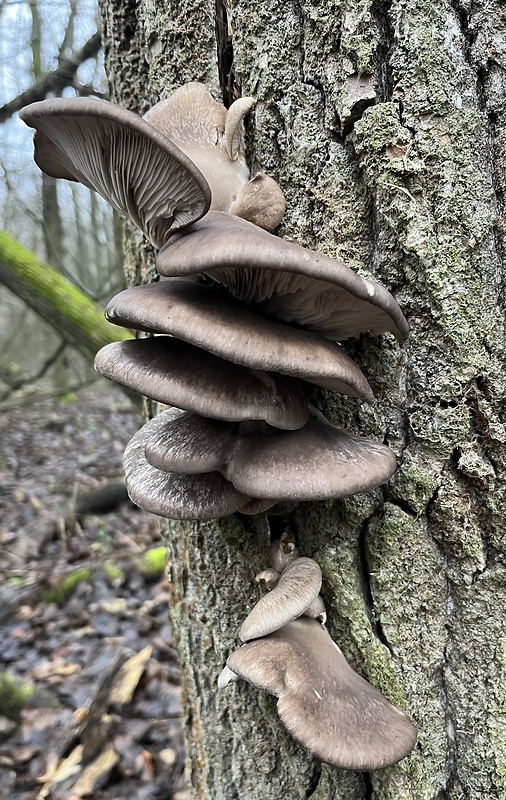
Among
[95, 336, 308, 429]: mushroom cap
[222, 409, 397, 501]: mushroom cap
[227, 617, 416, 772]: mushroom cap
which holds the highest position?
[95, 336, 308, 429]: mushroom cap

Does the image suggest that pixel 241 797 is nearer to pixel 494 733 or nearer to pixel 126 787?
pixel 494 733

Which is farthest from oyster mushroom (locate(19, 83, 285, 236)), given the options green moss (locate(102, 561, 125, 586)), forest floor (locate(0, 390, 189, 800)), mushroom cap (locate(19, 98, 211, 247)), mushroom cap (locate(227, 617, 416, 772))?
green moss (locate(102, 561, 125, 586))

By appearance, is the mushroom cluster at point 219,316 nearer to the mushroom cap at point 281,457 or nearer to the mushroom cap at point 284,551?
the mushroom cap at point 281,457

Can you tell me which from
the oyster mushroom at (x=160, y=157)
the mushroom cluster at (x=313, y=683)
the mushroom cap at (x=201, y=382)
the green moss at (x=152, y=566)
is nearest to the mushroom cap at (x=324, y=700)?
the mushroom cluster at (x=313, y=683)

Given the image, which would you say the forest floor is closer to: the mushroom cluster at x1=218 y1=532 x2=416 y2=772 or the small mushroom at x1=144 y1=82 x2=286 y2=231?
the mushroom cluster at x1=218 y1=532 x2=416 y2=772

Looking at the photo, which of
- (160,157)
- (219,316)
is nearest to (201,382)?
(219,316)

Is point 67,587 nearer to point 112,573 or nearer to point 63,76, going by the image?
point 112,573

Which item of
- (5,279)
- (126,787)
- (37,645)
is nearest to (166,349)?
(126,787)
